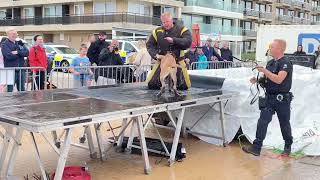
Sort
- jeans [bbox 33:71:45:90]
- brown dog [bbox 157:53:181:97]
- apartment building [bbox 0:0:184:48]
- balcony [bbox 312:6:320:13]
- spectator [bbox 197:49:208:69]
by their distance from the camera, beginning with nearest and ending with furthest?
1. brown dog [bbox 157:53:181:97]
2. jeans [bbox 33:71:45:90]
3. spectator [bbox 197:49:208:69]
4. apartment building [bbox 0:0:184:48]
5. balcony [bbox 312:6:320:13]

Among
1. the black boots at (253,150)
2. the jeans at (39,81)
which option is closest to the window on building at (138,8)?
the jeans at (39,81)

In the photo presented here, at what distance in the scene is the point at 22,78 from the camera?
398 inches

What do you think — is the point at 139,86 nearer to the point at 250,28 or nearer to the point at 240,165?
the point at 240,165

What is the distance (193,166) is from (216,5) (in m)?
52.2

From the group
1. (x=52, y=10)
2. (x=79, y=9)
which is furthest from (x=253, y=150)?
(x=52, y=10)

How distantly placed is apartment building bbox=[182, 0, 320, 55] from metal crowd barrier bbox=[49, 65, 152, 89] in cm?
3744

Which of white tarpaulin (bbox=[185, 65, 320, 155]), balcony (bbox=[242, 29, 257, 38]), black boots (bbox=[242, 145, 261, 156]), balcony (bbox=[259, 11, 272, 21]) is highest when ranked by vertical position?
balcony (bbox=[259, 11, 272, 21])

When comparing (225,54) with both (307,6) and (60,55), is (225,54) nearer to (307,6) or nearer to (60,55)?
(60,55)

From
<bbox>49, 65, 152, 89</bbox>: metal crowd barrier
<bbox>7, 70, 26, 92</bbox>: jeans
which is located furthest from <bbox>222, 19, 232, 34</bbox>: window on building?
<bbox>7, 70, 26, 92</bbox>: jeans

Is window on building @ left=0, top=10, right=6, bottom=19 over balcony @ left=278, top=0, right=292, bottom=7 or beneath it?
beneath

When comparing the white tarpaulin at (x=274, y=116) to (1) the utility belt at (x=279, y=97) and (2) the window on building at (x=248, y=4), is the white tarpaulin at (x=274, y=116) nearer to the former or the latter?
(1) the utility belt at (x=279, y=97)

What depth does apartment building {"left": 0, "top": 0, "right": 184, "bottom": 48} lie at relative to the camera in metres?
44.5

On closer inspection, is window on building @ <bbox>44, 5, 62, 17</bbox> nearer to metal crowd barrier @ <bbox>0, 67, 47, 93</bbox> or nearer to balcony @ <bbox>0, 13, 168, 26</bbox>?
balcony @ <bbox>0, 13, 168, 26</bbox>

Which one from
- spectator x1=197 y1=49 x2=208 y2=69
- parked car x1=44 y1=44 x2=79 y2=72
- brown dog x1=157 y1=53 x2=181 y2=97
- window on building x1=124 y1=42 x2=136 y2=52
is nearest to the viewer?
brown dog x1=157 y1=53 x2=181 y2=97
